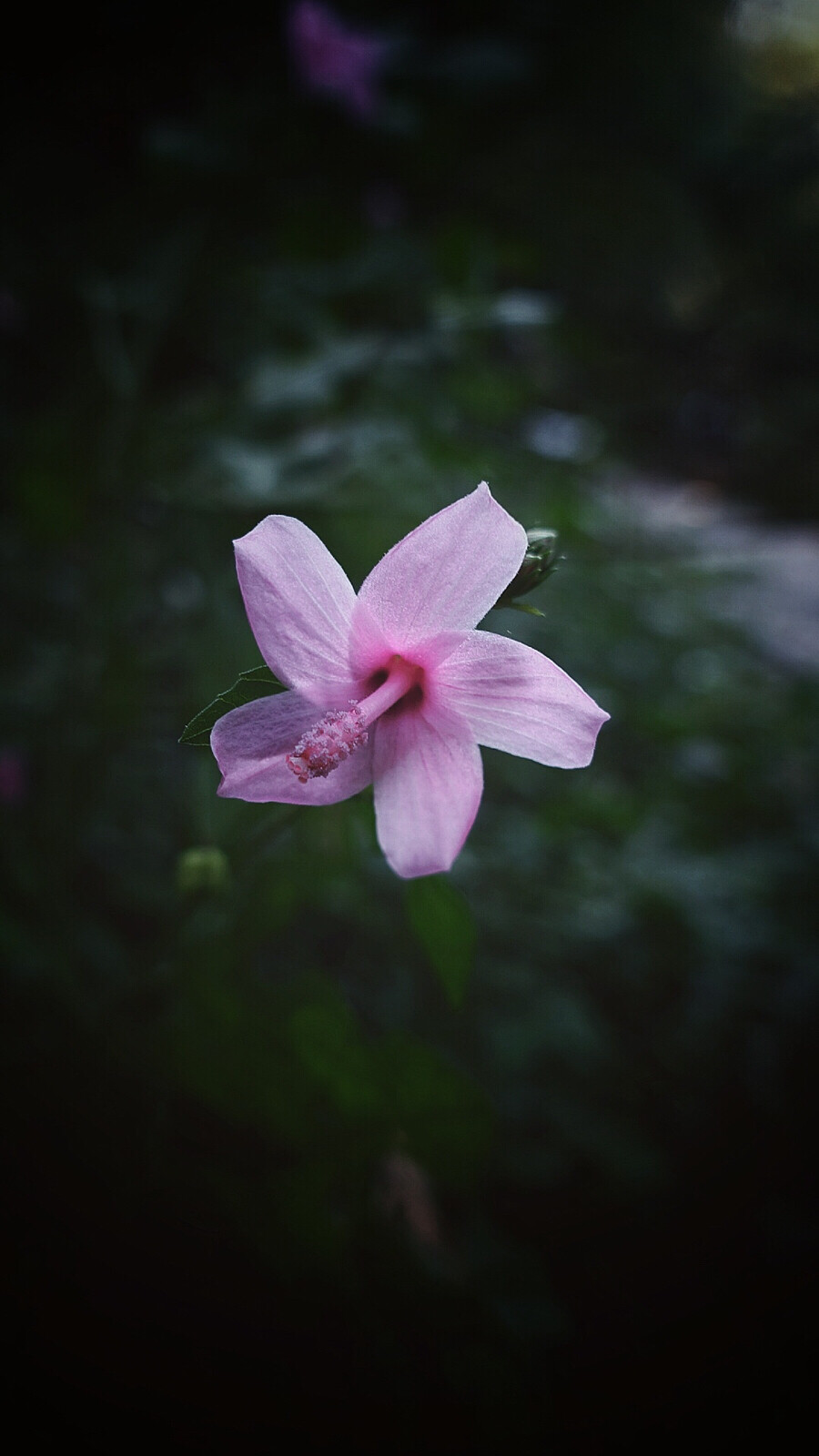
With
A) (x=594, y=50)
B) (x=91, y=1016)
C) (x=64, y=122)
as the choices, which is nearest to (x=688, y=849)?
(x=91, y=1016)

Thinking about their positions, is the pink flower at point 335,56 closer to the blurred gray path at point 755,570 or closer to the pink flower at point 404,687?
the pink flower at point 404,687

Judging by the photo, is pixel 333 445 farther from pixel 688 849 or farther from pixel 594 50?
pixel 594 50

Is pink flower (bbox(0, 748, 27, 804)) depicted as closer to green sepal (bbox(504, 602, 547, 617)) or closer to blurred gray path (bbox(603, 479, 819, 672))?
green sepal (bbox(504, 602, 547, 617))

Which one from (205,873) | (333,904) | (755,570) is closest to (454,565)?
(205,873)

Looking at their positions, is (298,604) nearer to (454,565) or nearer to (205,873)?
(454,565)

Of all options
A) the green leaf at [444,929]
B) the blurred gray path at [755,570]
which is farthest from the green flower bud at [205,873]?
the blurred gray path at [755,570]

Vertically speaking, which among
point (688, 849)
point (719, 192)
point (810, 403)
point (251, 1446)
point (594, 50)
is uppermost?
point (810, 403)
